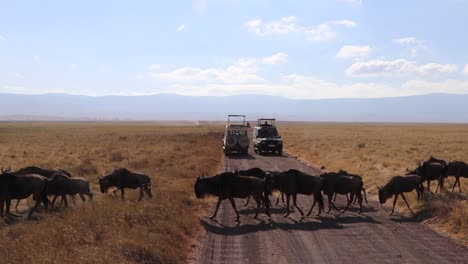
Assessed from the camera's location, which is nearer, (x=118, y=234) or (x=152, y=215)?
(x=118, y=234)

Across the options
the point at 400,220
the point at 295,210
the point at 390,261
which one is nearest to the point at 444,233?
the point at 400,220

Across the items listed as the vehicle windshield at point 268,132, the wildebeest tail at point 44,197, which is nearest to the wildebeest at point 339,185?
the wildebeest tail at point 44,197

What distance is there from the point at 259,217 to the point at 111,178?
20.5ft

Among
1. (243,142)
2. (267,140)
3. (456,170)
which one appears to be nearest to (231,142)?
(243,142)

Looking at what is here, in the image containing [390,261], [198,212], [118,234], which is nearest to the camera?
[390,261]

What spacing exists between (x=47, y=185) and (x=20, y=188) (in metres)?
1.04

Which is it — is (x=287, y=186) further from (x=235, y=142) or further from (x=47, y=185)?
(x=235, y=142)

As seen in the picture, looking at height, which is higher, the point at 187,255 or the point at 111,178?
the point at 111,178

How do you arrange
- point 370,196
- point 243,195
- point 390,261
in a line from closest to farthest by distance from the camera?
point 390,261 → point 243,195 → point 370,196

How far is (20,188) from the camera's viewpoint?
16.1m

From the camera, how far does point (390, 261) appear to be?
11406 millimetres

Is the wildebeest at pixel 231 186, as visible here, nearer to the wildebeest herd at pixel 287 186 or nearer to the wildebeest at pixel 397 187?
the wildebeest herd at pixel 287 186

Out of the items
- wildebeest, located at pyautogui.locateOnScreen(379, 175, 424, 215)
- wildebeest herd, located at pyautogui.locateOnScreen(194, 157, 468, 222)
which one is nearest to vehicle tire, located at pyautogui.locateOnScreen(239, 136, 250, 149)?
wildebeest herd, located at pyautogui.locateOnScreen(194, 157, 468, 222)

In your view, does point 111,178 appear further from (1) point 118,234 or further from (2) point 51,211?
(1) point 118,234
